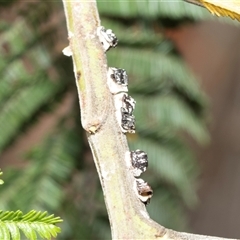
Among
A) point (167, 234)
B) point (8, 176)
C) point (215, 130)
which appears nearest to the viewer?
point (167, 234)

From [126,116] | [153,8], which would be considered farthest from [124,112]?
[153,8]

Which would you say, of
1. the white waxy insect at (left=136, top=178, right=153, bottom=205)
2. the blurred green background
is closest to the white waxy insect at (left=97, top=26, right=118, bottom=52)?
the white waxy insect at (left=136, top=178, right=153, bottom=205)

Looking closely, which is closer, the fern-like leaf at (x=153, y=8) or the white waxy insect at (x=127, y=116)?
the white waxy insect at (x=127, y=116)

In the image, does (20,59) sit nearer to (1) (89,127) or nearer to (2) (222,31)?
(1) (89,127)

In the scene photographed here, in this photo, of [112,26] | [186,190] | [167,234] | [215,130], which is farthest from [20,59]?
[215,130]

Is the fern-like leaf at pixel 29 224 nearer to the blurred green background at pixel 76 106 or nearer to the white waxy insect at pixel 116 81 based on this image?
the white waxy insect at pixel 116 81

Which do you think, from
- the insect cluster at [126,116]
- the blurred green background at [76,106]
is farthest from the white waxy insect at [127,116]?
the blurred green background at [76,106]

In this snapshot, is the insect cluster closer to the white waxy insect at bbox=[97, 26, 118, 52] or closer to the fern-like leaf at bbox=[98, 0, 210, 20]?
the white waxy insect at bbox=[97, 26, 118, 52]

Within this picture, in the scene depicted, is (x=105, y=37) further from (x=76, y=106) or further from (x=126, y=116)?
(x=76, y=106)
